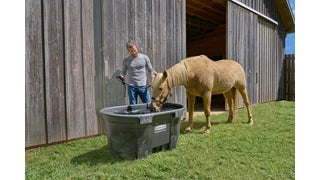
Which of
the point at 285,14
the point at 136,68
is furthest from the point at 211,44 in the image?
the point at 136,68

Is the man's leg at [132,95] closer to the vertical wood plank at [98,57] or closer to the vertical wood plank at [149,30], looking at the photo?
the vertical wood plank at [98,57]

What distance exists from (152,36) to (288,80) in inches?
330

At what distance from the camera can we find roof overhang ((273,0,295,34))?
8.47m

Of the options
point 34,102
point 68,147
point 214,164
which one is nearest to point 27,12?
point 34,102

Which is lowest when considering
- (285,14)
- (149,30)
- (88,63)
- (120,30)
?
(88,63)

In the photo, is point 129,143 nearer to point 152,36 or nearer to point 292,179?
point 292,179

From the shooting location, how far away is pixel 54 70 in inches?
122

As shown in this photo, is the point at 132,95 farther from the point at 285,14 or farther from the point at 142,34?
the point at 285,14

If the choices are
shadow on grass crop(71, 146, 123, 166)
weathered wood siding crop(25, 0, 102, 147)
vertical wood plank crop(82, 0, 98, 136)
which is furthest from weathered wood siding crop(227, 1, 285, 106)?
shadow on grass crop(71, 146, 123, 166)

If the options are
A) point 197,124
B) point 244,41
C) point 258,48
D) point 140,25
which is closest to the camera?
point 140,25

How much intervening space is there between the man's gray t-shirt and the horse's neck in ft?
1.26

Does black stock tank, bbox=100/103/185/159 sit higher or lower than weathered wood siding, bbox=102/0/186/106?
lower

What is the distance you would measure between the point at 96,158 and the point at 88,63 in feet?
5.37

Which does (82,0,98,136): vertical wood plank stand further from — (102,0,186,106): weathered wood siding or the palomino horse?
the palomino horse
